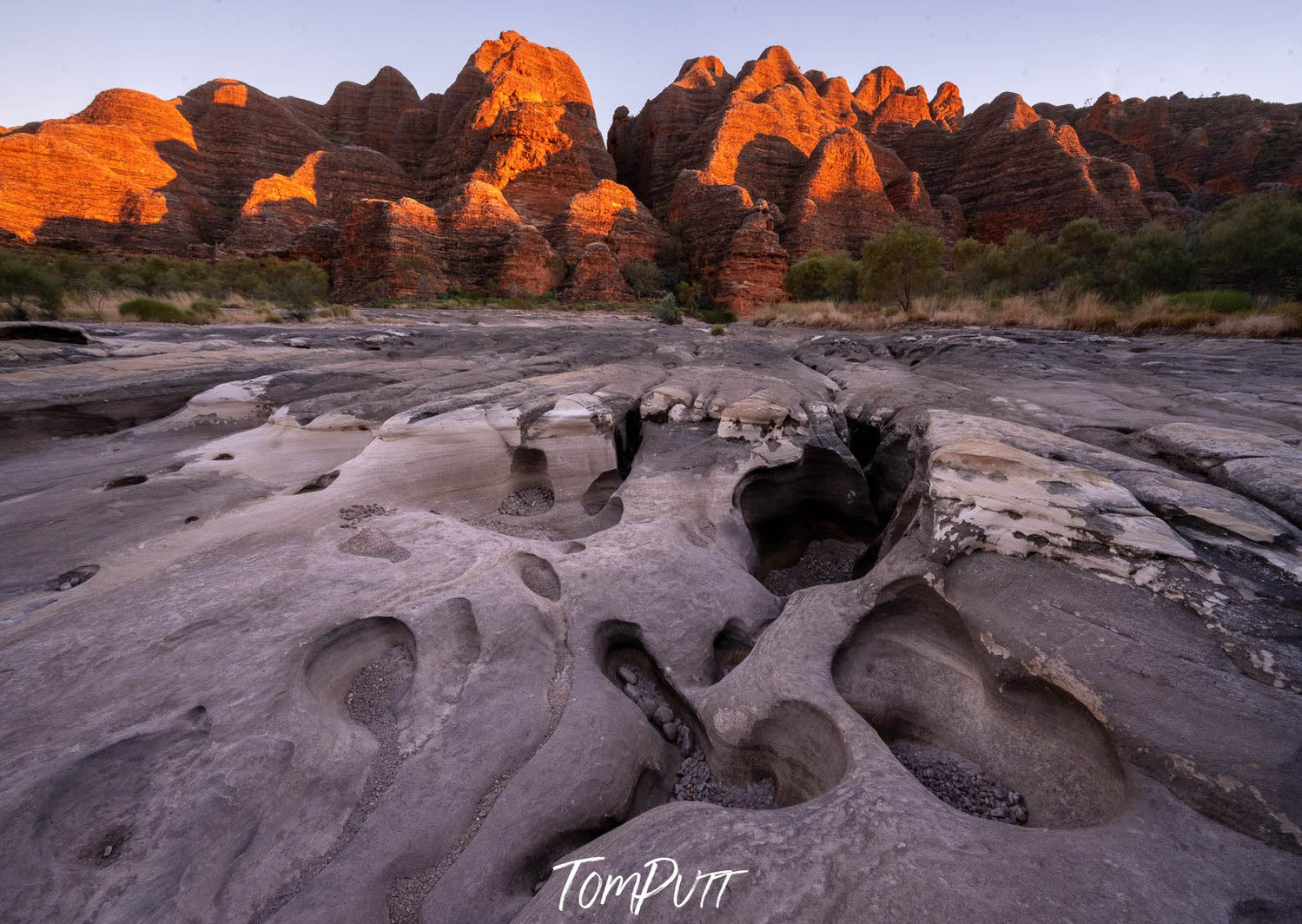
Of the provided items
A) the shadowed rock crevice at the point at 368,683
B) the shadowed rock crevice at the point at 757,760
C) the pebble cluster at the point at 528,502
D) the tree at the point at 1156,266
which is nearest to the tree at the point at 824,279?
the tree at the point at 1156,266

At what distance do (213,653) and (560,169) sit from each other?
48.4m

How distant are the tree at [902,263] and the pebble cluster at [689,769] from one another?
65.6ft

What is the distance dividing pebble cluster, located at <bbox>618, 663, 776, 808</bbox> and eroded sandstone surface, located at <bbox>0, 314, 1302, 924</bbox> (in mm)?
18

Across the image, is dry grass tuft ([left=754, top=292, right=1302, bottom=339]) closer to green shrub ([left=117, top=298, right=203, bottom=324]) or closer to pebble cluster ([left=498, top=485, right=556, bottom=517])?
pebble cluster ([left=498, top=485, right=556, bottom=517])

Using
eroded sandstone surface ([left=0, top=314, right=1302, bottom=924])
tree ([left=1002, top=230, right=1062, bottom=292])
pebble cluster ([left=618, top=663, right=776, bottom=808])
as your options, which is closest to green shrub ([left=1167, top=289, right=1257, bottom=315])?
eroded sandstone surface ([left=0, top=314, right=1302, bottom=924])

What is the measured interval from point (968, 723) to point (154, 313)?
19.1 metres

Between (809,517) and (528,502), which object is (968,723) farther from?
(528,502)

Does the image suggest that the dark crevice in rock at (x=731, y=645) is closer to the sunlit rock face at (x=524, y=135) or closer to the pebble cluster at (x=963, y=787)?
the pebble cluster at (x=963, y=787)

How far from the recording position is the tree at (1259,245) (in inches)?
642

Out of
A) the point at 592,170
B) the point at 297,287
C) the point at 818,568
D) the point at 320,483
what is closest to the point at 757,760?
the point at 818,568

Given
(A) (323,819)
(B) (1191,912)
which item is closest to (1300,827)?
(B) (1191,912)

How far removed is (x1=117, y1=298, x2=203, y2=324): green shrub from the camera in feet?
43.2

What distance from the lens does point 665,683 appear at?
2.73 metres

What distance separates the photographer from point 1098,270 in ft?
69.9
